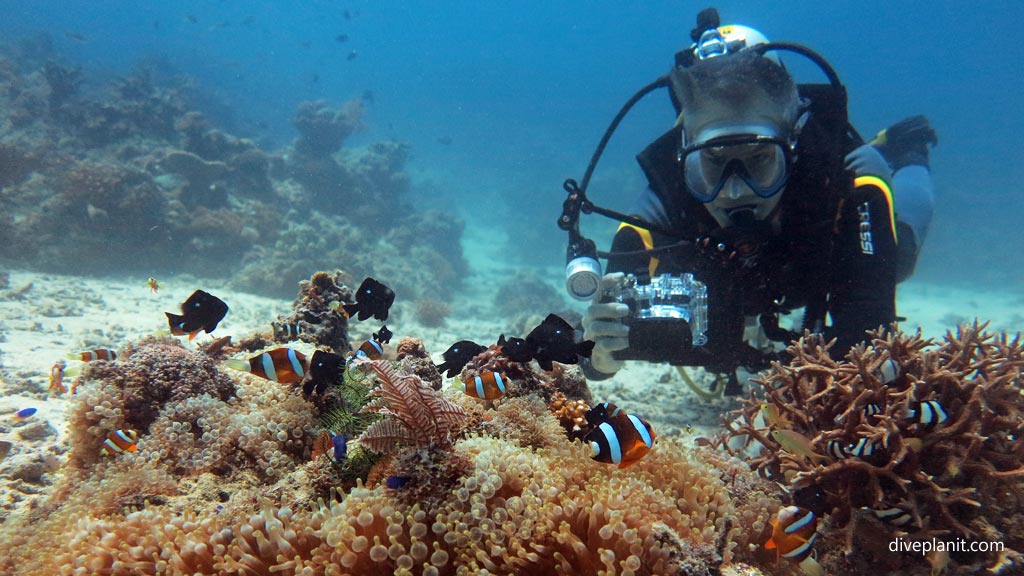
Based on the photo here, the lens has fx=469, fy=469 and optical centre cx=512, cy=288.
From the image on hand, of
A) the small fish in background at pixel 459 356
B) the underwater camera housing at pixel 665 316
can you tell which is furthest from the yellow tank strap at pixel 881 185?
the small fish in background at pixel 459 356

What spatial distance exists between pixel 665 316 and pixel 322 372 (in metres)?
2.87

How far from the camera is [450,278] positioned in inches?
754

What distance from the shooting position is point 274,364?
99.7 inches

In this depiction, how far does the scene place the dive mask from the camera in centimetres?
403

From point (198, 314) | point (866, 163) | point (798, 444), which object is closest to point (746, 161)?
point (866, 163)

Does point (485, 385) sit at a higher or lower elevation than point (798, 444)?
higher

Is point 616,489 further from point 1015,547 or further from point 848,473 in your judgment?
point 1015,547

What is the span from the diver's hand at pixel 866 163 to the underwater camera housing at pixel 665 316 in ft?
7.32

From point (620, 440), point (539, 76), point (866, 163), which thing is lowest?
point (620, 440)

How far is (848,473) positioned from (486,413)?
2171 mm

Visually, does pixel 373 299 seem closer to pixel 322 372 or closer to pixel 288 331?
pixel 322 372

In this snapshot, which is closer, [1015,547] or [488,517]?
[488,517]

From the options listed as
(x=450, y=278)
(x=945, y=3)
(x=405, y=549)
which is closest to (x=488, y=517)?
(x=405, y=549)

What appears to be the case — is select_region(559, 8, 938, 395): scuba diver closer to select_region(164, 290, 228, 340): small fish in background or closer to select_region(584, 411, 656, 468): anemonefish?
select_region(584, 411, 656, 468): anemonefish
